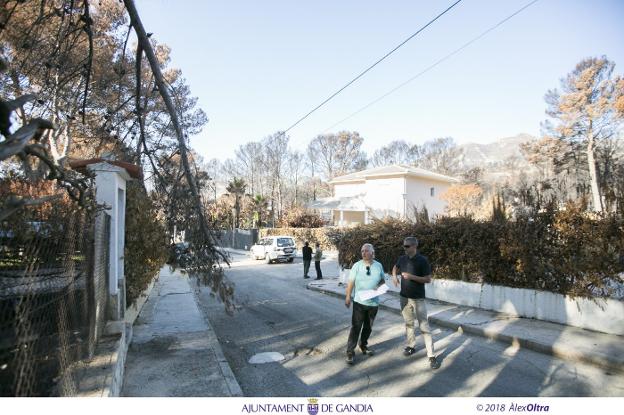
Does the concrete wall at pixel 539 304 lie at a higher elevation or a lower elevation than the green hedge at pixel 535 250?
lower

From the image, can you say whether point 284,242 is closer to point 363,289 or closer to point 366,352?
point 366,352

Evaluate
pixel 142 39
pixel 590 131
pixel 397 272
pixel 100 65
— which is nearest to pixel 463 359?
pixel 397 272

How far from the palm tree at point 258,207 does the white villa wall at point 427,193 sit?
1854 cm

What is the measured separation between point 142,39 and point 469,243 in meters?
8.11

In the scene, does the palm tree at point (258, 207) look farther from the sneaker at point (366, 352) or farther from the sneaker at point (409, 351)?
the sneaker at point (409, 351)

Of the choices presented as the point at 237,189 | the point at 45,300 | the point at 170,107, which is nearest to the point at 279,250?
the point at 170,107

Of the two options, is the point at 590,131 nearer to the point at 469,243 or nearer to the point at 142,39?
the point at 469,243

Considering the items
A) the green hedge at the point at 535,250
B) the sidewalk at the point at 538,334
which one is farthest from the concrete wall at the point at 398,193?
the sidewalk at the point at 538,334

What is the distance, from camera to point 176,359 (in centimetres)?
626

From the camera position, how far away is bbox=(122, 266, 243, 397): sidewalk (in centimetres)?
504

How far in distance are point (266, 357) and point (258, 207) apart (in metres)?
41.5

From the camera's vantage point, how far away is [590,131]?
32.2 m

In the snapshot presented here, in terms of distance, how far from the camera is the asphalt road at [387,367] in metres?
5.03

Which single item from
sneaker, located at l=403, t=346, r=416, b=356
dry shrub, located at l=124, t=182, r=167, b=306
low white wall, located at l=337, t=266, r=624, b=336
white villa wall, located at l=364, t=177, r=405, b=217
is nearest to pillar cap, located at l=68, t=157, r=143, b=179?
dry shrub, located at l=124, t=182, r=167, b=306
